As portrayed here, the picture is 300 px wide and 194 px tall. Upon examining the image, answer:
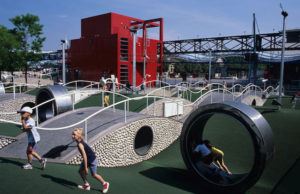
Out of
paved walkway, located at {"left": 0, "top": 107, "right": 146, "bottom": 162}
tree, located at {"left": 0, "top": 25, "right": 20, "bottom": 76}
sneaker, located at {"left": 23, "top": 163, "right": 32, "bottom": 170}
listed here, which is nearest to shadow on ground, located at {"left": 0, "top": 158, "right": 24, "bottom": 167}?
sneaker, located at {"left": 23, "top": 163, "right": 32, "bottom": 170}

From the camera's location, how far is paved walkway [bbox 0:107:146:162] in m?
9.17

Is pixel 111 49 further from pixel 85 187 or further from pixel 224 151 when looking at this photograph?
pixel 85 187

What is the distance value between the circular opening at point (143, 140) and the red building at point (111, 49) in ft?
66.3

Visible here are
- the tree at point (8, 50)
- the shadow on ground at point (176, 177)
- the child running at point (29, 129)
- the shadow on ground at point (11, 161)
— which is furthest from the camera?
the tree at point (8, 50)

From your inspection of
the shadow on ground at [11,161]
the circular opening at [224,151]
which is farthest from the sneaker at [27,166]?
the circular opening at [224,151]

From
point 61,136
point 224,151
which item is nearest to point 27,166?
point 61,136

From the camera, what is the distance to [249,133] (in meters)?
7.88

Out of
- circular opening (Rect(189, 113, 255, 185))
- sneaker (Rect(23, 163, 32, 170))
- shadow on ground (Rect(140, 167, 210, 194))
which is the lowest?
shadow on ground (Rect(140, 167, 210, 194))

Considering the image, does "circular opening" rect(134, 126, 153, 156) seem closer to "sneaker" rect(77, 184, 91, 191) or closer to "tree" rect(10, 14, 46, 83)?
"sneaker" rect(77, 184, 91, 191)

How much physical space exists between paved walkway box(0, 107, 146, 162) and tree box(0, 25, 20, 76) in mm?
19659

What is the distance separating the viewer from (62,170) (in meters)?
7.87

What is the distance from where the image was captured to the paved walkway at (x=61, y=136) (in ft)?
30.1

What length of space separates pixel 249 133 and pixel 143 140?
5190mm

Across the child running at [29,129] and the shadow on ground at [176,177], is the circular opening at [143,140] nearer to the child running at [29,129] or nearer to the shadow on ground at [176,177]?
the shadow on ground at [176,177]
